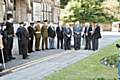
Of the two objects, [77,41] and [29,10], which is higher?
[29,10]

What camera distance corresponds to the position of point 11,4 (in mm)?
33969

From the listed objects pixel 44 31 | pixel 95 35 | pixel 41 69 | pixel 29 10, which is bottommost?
pixel 41 69

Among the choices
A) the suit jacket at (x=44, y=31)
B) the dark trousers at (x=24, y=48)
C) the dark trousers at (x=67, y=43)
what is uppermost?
the suit jacket at (x=44, y=31)

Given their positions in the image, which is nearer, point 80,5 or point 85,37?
point 85,37

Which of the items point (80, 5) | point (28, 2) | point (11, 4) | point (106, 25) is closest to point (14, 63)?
point (11, 4)

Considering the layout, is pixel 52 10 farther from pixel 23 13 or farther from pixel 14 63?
pixel 14 63

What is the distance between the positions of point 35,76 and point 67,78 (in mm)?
1316

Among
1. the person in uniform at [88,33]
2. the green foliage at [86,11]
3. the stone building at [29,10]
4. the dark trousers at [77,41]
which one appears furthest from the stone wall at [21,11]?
the green foliage at [86,11]

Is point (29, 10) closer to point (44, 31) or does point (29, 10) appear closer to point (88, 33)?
point (44, 31)

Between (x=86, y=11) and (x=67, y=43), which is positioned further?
(x=86, y=11)

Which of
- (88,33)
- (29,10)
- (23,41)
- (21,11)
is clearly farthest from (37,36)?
(21,11)

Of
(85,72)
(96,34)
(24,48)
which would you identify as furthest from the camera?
(96,34)

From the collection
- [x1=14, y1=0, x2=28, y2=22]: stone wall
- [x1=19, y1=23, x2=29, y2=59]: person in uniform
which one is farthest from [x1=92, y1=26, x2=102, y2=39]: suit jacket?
[x1=14, y1=0, x2=28, y2=22]: stone wall

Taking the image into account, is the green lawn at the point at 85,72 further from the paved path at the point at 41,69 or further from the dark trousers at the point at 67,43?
the dark trousers at the point at 67,43
